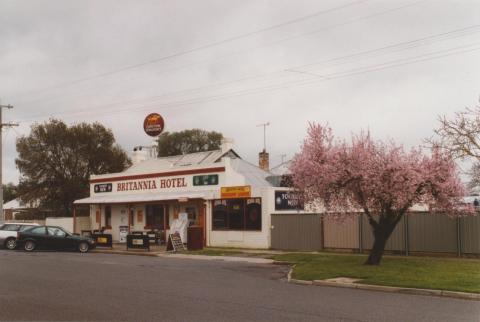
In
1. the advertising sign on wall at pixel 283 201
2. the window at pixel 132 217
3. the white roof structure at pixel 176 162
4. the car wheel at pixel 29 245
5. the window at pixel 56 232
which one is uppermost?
the white roof structure at pixel 176 162

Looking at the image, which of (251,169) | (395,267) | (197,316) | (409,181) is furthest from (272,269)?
(251,169)

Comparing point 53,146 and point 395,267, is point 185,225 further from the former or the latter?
point 53,146

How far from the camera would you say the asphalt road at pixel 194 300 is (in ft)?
35.2

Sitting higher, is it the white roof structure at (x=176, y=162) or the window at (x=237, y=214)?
the white roof structure at (x=176, y=162)

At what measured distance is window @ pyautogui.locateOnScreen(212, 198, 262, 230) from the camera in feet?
104

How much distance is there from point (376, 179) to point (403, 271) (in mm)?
2878

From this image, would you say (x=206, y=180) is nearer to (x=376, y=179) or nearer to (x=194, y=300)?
(x=376, y=179)

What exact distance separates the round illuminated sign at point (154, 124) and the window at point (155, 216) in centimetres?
597

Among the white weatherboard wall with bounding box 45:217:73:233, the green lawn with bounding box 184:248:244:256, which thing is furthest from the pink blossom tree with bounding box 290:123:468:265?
the white weatherboard wall with bounding box 45:217:73:233

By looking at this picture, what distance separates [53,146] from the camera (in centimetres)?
5612

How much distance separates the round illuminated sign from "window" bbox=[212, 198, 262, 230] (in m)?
10.2

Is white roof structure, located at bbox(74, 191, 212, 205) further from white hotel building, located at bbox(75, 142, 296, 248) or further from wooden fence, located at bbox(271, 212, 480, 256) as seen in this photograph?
wooden fence, located at bbox(271, 212, 480, 256)

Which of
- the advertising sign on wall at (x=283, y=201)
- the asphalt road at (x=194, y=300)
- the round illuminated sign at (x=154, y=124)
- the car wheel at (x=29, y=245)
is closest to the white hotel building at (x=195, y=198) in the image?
the advertising sign on wall at (x=283, y=201)

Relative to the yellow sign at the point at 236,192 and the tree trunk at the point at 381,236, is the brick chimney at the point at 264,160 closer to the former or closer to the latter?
the yellow sign at the point at 236,192
